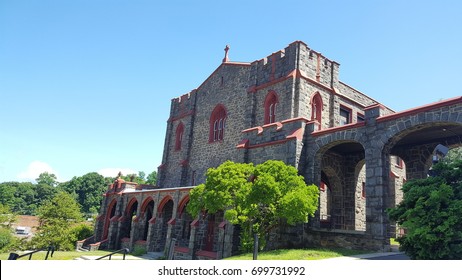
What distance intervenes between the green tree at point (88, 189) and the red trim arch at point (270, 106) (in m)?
57.7

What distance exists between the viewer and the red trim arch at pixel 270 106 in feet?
67.2

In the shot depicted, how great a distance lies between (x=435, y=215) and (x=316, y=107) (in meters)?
12.0

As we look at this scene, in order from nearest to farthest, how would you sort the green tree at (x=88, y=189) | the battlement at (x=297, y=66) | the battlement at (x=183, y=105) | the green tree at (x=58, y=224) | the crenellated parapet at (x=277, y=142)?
the crenellated parapet at (x=277, y=142)
the battlement at (x=297, y=66)
the green tree at (x=58, y=224)
the battlement at (x=183, y=105)
the green tree at (x=88, y=189)

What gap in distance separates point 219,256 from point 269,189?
4.86 metres

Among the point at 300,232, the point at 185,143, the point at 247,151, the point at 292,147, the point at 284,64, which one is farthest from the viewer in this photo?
the point at 185,143

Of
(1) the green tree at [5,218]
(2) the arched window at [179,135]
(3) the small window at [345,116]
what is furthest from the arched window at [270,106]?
(1) the green tree at [5,218]

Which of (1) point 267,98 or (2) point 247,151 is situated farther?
(1) point 267,98

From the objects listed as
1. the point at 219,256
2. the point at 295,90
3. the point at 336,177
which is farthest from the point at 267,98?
the point at 219,256

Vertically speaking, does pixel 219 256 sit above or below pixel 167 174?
below

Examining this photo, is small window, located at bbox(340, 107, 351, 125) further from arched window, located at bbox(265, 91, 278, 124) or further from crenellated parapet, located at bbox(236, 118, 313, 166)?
crenellated parapet, located at bbox(236, 118, 313, 166)

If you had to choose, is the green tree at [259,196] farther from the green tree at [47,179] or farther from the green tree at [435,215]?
the green tree at [47,179]
